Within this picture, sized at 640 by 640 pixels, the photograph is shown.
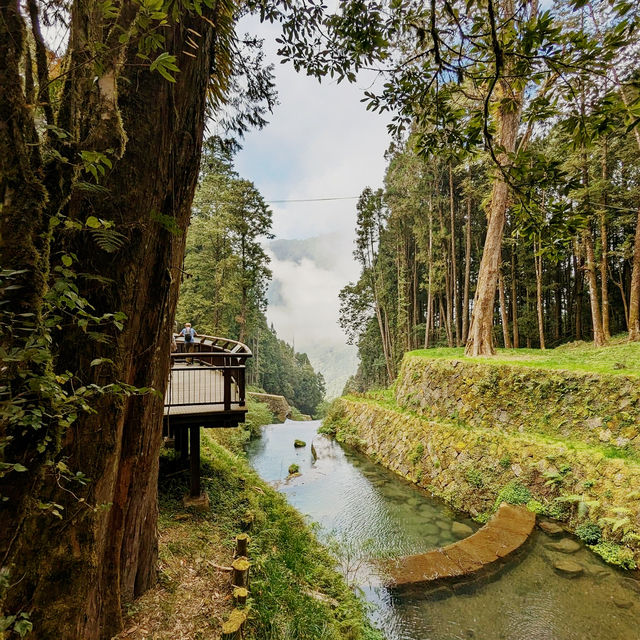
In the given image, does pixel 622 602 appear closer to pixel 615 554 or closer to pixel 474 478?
pixel 615 554

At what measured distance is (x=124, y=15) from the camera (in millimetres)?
1752

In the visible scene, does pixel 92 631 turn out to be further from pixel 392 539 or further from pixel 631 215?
pixel 631 215

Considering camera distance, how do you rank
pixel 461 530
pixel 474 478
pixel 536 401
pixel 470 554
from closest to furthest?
1. pixel 470 554
2. pixel 461 530
3. pixel 474 478
4. pixel 536 401

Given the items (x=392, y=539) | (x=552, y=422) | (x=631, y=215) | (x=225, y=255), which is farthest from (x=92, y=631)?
(x=631, y=215)

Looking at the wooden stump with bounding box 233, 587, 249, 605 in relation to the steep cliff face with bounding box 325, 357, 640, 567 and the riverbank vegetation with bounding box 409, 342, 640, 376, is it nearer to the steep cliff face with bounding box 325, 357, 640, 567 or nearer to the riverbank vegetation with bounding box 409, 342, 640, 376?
the steep cliff face with bounding box 325, 357, 640, 567

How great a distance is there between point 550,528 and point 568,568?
3.17 ft

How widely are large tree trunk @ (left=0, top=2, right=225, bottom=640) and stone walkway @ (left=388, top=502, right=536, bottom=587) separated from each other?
14.6 feet

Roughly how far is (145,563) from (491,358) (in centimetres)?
938

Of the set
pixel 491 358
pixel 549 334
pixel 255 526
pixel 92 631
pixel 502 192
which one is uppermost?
pixel 502 192

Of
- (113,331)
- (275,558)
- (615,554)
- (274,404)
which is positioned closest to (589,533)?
(615,554)

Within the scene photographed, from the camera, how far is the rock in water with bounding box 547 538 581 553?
17.7 feet

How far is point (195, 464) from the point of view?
5.13m

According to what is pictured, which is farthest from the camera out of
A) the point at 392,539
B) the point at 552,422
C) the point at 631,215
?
the point at 631,215

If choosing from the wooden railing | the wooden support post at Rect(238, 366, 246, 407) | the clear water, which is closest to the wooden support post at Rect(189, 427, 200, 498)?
the wooden railing
